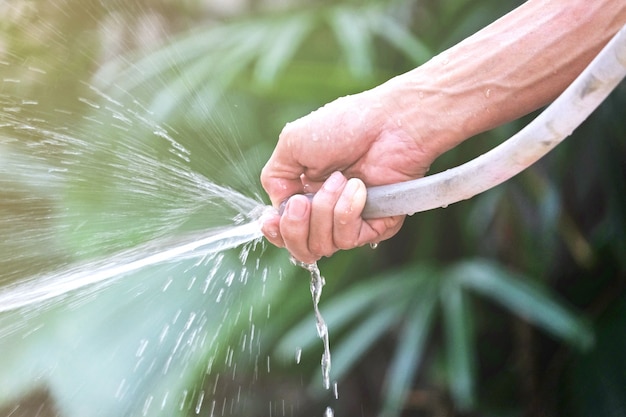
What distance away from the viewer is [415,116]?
49.5 inches

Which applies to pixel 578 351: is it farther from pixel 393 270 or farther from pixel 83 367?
pixel 83 367

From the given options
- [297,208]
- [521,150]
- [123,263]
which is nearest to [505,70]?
[521,150]

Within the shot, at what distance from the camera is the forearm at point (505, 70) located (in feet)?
3.75

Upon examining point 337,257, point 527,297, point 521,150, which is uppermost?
point 521,150

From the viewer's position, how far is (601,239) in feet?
6.77

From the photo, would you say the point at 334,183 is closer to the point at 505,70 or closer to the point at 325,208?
the point at 325,208

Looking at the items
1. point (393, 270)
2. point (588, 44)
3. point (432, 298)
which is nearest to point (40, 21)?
point (393, 270)

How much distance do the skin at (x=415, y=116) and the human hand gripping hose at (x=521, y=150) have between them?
0.06m

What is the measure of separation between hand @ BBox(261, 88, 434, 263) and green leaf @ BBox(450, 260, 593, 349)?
24.5 inches

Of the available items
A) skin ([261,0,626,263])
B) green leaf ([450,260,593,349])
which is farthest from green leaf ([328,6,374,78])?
skin ([261,0,626,263])

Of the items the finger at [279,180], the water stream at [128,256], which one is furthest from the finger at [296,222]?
the water stream at [128,256]

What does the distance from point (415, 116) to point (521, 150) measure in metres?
0.31

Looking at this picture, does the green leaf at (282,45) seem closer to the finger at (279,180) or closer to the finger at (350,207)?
the finger at (279,180)

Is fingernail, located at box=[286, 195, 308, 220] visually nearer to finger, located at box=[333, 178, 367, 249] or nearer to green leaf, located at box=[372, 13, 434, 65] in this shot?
finger, located at box=[333, 178, 367, 249]
